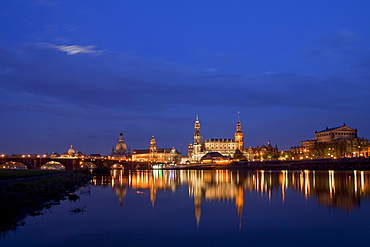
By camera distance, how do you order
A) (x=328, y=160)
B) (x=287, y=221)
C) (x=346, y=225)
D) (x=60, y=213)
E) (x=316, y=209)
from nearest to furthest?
(x=346, y=225)
(x=287, y=221)
(x=60, y=213)
(x=316, y=209)
(x=328, y=160)

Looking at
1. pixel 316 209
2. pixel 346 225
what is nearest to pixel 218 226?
pixel 346 225

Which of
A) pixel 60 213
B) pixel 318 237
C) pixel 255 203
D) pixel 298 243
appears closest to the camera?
pixel 298 243

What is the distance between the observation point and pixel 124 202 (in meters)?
38.6

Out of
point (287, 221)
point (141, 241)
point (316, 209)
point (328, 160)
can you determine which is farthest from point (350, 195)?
point (328, 160)

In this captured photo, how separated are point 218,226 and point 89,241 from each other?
26.2 ft

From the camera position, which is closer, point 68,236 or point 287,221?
point 68,236

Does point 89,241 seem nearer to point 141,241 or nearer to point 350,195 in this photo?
point 141,241

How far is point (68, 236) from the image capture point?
21.7 m

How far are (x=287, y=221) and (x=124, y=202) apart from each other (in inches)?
698

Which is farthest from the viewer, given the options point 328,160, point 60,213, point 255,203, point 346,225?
point 328,160

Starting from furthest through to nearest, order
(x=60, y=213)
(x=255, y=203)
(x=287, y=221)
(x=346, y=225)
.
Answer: (x=255, y=203) < (x=60, y=213) < (x=287, y=221) < (x=346, y=225)

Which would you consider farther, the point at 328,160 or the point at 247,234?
the point at 328,160

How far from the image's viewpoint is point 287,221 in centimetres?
2617

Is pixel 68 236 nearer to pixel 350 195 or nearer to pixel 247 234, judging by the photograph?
pixel 247 234
